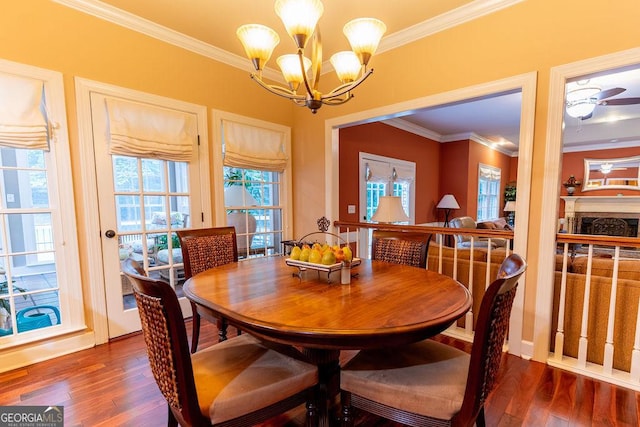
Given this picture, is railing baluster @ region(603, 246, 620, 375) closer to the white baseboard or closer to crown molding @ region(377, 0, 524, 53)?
crown molding @ region(377, 0, 524, 53)

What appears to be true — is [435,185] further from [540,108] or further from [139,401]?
[139,401]

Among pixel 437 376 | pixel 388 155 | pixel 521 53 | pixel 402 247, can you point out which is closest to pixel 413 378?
pixel 437 376

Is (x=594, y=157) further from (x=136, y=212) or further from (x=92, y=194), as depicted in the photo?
(x=92, y=194)

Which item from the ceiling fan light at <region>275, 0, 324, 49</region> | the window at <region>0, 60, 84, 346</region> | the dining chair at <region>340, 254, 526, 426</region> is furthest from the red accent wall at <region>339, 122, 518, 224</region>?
the window at <region>0, 60, 84, 346</region>

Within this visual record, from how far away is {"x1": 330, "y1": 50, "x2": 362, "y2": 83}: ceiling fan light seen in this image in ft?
5.75

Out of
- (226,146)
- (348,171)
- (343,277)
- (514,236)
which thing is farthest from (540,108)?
(226,146)

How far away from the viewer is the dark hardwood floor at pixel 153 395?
1559 millimetres

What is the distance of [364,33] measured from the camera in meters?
1.52

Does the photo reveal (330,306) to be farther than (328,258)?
No

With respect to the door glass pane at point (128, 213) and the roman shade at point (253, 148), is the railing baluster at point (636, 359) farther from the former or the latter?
the door glass pane at point (128, 213)

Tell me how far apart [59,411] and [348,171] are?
3.58 meters

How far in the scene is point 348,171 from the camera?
4.18 m

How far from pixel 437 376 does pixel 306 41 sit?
1.57 metres

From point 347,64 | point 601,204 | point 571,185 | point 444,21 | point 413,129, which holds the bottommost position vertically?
point 601,204
